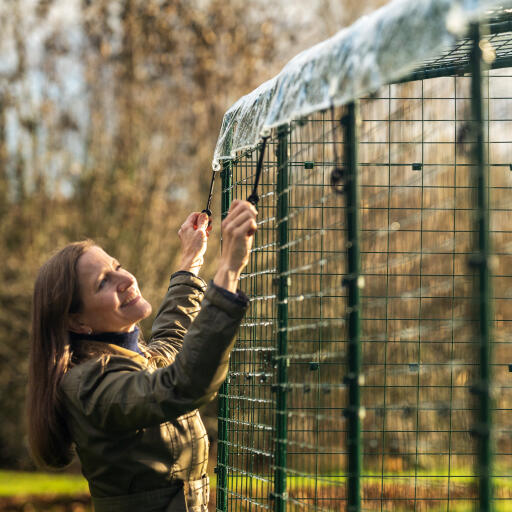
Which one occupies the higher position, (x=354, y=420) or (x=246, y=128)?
(x=246, y=128)

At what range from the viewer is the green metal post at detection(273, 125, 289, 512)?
310 centimetres

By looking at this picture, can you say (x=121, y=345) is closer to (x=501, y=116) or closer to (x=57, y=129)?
(x=501, y=116)

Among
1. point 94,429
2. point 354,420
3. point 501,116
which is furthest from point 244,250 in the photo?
point 501,116

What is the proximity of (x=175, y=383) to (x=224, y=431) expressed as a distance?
1.58m

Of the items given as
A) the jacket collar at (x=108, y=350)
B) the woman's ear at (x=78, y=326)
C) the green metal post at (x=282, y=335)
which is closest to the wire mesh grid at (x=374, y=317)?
the green metal post at (x=282, y=335)

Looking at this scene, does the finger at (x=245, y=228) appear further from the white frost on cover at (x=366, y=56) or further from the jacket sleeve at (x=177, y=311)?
the jacket sleeve at (x=177, y=311)

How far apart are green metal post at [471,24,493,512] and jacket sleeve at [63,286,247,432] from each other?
797 millimetres

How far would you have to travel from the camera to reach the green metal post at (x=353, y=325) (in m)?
2.49

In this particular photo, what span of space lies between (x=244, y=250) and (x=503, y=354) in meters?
8.67

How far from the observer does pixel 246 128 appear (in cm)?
346

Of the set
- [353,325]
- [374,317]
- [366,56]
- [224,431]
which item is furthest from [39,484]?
[366,56]

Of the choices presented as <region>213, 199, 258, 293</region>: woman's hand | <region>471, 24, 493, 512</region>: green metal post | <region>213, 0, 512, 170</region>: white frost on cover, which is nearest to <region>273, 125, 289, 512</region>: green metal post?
<region>213, 0, 512, 170</region>: white frost on cover

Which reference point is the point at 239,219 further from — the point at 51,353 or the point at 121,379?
the point at 51,353

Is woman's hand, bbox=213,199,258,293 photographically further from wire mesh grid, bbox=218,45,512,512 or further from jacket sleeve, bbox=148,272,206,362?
jacket sleeve, bbox=148,272,206,362
